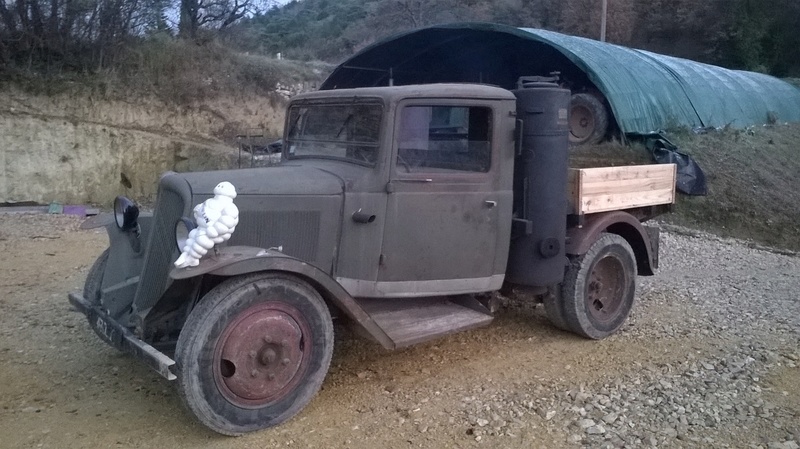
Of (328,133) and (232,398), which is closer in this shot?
(232,398)

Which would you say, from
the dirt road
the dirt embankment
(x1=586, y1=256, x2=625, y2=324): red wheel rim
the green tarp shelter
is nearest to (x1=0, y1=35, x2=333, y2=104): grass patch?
the dirt embankment

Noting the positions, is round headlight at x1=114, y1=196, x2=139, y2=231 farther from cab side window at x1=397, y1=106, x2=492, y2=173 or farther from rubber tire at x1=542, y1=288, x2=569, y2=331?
rubber tire at x1=542, y1=288, x2=569, y2=331

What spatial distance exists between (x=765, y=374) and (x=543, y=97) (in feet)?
7.45

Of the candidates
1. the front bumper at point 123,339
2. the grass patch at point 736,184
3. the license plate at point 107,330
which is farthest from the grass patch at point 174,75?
the license plate at point 107,330

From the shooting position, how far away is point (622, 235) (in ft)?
18.9

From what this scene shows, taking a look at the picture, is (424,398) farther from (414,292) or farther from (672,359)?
(672,359)

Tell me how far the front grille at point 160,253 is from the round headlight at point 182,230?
199mm

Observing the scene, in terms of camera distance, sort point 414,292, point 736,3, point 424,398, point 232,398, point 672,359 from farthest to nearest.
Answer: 1. point 736,3
2. point 672,359
3. point 414,292
4. point 424,398
5. point 232,398

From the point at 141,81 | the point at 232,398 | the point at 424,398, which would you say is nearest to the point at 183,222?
the point at 232,398

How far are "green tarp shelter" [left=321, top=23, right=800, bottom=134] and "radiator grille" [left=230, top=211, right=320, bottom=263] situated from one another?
8.96 metres

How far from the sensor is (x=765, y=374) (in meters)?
4.62

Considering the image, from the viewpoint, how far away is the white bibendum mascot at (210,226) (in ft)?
11.8

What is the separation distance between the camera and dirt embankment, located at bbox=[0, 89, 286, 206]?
42.7ft

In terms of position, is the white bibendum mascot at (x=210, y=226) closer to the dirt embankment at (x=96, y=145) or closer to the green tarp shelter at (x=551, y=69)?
the green tarp shelter at (x=551, y=69)
